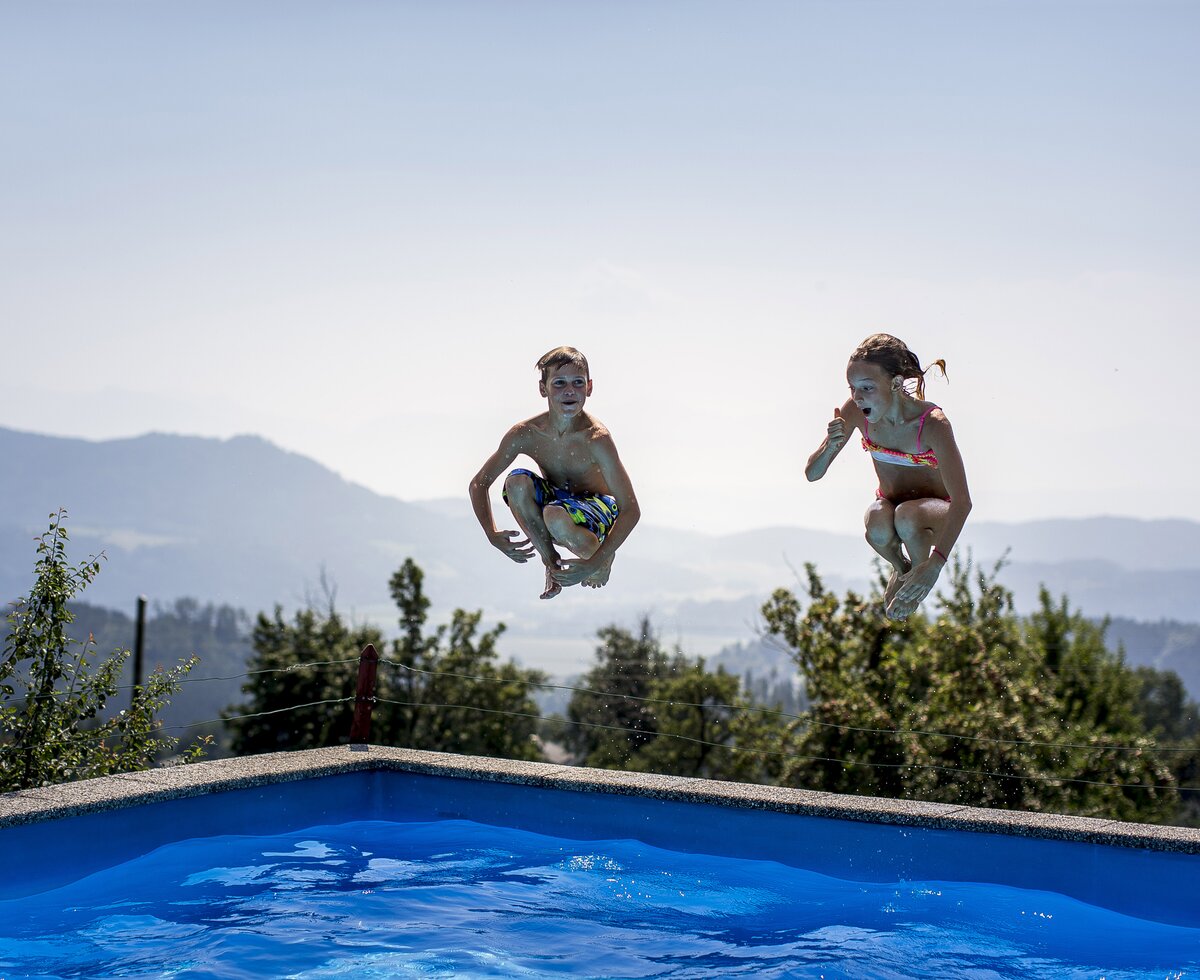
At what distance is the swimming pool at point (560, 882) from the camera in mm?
6480

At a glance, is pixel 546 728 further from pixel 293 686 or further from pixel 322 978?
pixel 322 978

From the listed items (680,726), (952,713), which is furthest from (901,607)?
(680,726)

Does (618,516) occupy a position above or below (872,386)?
below

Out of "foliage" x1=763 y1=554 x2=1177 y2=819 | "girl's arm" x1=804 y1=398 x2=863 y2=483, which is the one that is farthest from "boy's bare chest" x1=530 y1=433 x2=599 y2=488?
"foliage" x1=763 y1=554 x2=1177 y2=819

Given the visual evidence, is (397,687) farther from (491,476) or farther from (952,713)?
(491,476)

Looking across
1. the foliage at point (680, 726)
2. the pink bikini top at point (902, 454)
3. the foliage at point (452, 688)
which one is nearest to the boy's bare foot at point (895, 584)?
the pink bikini top at point (902, 454)

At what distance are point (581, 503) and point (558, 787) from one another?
314 centimetres

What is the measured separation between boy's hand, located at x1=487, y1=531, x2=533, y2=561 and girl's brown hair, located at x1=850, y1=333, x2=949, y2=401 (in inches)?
79.7

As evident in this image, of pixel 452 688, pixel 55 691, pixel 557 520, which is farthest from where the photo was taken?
pixel 452 688

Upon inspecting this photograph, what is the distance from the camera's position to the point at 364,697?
10.1 metres

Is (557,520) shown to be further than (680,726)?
No

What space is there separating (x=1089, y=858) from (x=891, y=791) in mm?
8774

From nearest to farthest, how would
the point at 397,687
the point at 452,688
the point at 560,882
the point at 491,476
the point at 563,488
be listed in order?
the point at 563,488 < the point at 491,476 < the point at 560,882 < the point at 452,688 < the point at 397,687

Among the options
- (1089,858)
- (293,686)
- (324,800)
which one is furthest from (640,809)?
(293,686)
